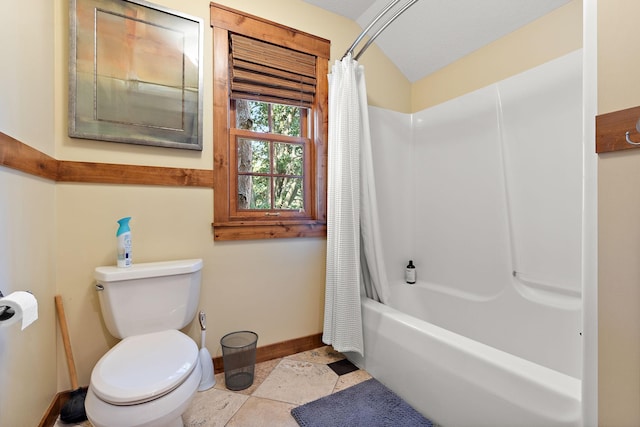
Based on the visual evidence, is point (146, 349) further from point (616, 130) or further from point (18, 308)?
point (616, 130)

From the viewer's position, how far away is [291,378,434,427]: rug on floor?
52.3 inches

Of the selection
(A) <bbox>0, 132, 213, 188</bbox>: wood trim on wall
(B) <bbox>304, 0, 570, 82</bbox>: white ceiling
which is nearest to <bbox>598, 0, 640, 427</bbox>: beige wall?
(B) <bbox>304, 0, 570, 82</bbox>: white ceiling

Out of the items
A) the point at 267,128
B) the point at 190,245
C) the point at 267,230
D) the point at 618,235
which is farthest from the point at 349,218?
the point at 618,235

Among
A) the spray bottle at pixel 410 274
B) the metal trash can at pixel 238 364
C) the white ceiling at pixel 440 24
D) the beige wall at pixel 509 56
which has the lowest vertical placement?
the metal trash can at pixel 238 364

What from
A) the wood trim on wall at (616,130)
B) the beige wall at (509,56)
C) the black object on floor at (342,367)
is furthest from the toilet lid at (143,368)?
the beige wall at (509,56)

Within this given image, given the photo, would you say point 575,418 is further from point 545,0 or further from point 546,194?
point 545,0

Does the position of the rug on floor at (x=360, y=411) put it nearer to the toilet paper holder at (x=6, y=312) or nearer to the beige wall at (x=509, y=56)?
the toilet paper holder at (x=6, y=312)

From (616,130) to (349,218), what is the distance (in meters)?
1.20

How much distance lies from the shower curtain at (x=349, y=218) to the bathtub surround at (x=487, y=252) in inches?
5.4

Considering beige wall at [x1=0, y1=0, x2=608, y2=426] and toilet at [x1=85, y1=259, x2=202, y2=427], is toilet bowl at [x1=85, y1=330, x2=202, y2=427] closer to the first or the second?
toilet at [x1=85, y1=259, x2=202, y2=427]

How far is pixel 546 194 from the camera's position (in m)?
1.66

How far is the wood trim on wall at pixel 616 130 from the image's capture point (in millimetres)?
771

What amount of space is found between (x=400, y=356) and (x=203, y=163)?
152cm

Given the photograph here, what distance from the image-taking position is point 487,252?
76.0 inches
